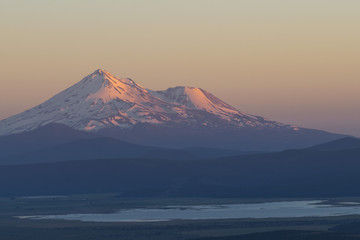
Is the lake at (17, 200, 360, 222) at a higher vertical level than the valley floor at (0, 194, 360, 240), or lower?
higher

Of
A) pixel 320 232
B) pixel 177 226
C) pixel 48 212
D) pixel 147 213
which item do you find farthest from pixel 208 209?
pixel 320 232

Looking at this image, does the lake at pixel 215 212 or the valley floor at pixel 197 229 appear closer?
the valley floor at pixel 197 229

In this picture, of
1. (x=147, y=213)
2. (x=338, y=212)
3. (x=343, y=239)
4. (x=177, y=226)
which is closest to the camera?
(x=343, y=239)

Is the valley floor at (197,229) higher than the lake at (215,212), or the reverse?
the lake at (215,212)

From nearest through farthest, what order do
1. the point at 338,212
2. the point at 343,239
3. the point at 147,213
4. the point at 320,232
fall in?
1. the point at 343,239
2. the point at 320,232
3. the point at 338,212
4. the point at 147,213

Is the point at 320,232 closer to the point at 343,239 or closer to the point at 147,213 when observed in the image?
the point at 343,239

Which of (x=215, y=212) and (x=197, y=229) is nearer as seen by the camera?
(x=197, y=229)

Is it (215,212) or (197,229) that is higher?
(215,212)

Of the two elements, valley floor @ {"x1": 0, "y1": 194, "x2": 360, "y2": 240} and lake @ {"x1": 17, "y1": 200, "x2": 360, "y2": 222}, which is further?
lake @ {"x1": 17, "y1": 200, "x2": 360, "y2": 222}
